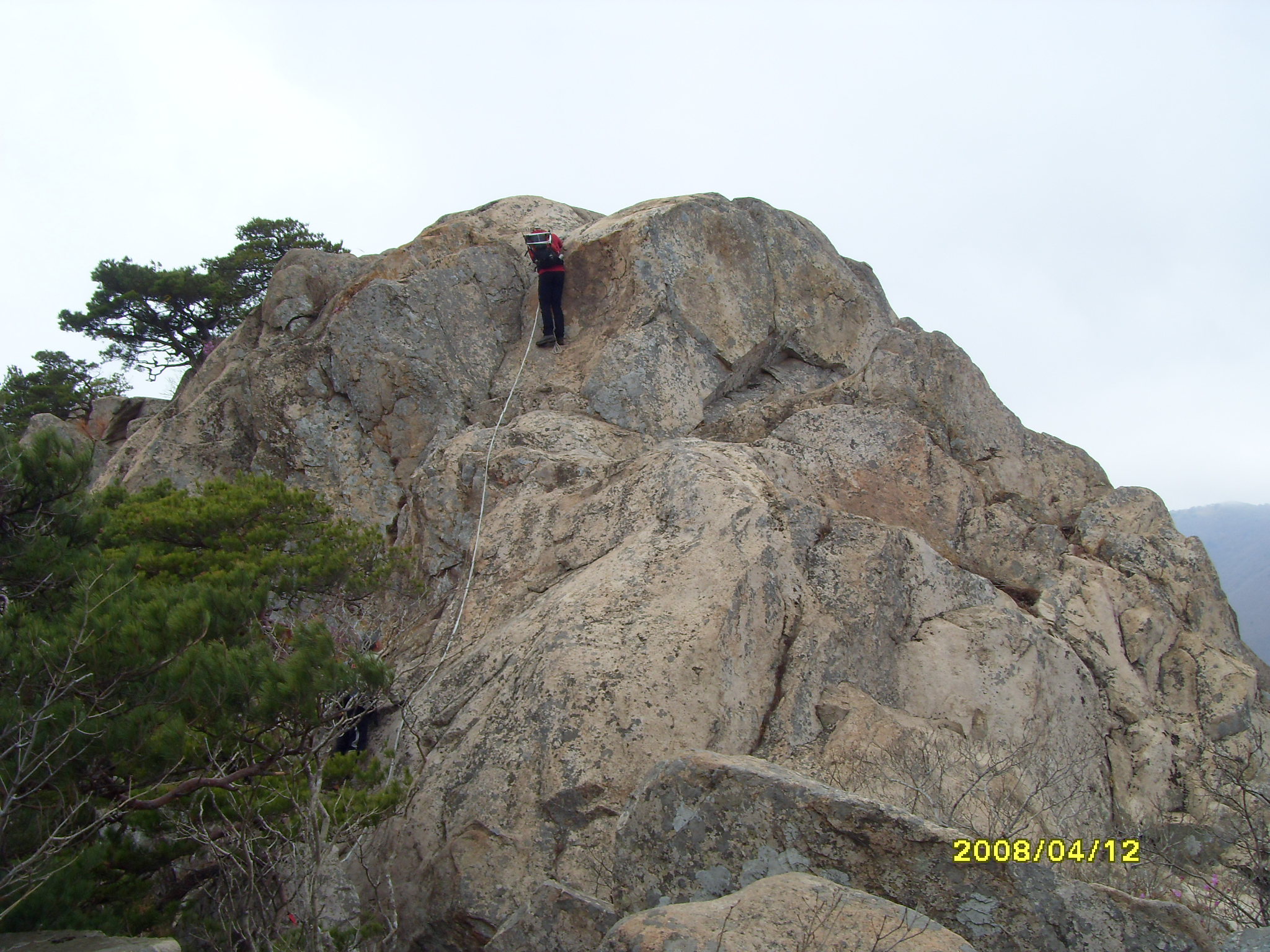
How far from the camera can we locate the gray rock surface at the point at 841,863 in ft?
14.0

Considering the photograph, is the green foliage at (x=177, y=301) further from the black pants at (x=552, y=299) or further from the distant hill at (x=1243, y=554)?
the distant hill at (x=1243, y=554)

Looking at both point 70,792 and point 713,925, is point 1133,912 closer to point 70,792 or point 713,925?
point 713,925

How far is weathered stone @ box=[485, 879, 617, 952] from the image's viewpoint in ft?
15.3

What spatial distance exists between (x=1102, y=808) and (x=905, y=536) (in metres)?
2.68

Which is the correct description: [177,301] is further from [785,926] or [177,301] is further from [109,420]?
[785,926]

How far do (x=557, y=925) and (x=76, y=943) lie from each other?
2254 millimetres

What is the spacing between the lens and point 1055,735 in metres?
7.76

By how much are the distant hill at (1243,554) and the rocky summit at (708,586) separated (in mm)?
31934

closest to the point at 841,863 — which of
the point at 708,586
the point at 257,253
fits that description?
the point at 708,586

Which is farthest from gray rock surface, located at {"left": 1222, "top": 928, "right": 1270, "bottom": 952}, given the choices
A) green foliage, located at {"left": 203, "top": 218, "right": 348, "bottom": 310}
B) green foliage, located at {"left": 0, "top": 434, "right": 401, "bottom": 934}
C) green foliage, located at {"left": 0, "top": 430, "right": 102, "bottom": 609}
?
green foliage, located at {"left": 203, "top": 218, "right": 348, "bottom": 310}

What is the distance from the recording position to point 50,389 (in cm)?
2209

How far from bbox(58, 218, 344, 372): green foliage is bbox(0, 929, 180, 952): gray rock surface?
1950 cm

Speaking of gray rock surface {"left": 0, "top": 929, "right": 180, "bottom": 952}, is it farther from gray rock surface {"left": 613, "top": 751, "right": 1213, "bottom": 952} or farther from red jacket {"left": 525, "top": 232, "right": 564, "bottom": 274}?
red jacket {"left": 525, "top": 232, "right": 564, "bottom": 274}

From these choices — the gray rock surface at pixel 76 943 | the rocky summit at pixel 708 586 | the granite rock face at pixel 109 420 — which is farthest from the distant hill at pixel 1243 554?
the gray rock surface at pixel 76 943
